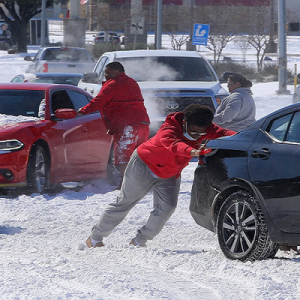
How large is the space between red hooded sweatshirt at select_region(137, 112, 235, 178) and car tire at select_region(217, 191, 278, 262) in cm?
53

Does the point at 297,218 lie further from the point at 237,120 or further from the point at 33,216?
the point at 237,120

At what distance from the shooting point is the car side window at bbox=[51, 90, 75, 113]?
9930mm

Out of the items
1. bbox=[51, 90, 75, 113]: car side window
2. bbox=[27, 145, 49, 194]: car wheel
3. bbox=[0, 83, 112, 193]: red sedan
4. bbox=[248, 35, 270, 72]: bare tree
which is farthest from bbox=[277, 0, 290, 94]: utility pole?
bbox=[27, 145, 49, 194]: car wheel

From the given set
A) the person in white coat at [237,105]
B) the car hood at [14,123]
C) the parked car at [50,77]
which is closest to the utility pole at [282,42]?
the parked car at [50,77]

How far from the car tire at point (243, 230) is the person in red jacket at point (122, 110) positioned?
12.8 ft

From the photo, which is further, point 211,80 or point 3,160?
point 211,80

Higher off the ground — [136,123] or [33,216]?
[136,123]

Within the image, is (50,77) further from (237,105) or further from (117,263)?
(117,263)

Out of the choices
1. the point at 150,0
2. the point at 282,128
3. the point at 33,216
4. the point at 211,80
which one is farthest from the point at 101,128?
the point at 150,0

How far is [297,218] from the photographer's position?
5172mm

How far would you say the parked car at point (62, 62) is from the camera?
22703 millimetres

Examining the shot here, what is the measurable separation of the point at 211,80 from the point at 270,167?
8624mm

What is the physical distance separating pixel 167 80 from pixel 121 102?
444 cm

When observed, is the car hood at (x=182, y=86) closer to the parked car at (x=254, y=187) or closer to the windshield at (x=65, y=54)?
the parked car at (x=254, y=187)
